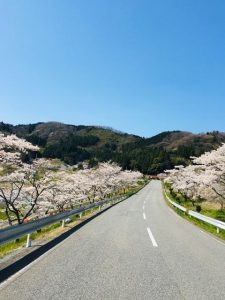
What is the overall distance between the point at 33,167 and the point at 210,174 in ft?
50.2

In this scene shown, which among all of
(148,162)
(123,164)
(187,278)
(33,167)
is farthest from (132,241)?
(148,162)

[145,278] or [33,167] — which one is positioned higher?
[33,167]

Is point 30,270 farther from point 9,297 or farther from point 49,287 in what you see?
point 9,297

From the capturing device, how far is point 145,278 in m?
6.65

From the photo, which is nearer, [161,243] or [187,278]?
[187,278]

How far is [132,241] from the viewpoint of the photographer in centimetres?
1234

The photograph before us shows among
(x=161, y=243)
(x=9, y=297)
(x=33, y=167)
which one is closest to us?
(x=9, y=297)

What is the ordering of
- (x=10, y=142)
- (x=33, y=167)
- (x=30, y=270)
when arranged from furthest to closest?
1. (x=33, y=167)
2. (x=10, y=142)
3. (x=30, y=270)

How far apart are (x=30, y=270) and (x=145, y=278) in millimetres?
2630

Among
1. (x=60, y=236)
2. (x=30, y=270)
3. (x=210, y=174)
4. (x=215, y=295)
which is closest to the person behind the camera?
(x=215, y=295)

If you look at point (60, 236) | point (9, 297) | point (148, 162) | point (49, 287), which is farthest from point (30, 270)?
point (148, 162)

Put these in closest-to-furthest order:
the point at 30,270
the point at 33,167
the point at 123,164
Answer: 1. the point at 30,270
2. the point at 33,167
3. the point at 123,164

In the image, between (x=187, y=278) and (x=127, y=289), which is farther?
(x=187, y=278)

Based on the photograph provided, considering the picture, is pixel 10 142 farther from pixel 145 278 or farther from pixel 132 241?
pixel 145 278
